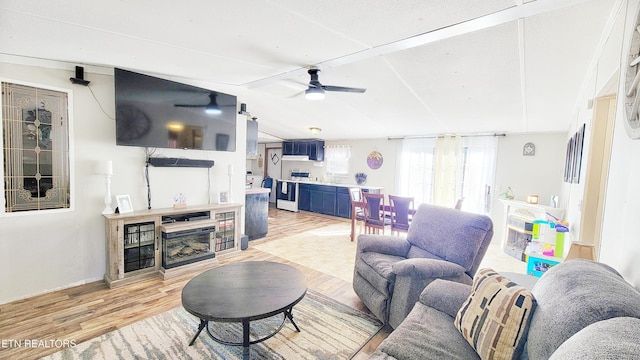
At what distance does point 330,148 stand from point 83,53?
5.49m

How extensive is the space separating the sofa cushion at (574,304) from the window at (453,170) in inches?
167

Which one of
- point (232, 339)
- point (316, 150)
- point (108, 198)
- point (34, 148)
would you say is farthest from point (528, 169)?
point (34, 148)

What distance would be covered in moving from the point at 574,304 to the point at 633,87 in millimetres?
984

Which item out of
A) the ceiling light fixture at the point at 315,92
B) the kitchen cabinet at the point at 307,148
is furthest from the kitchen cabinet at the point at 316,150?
the ceiling light fixture at the point at 315,92

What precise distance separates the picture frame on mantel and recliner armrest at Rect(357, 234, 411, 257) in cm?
264

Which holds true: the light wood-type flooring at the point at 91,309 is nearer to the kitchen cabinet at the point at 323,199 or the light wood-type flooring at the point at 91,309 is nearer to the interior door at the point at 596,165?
the interior door at the point at 596,165

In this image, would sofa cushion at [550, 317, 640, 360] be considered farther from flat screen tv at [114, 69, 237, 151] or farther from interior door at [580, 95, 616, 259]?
flat screen tv at [114, 69, 237, 151]

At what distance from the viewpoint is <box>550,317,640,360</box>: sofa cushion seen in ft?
1.99

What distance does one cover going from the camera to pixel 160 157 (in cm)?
336

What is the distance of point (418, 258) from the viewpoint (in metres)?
2.25

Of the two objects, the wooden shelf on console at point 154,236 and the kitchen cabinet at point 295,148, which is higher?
the kitchen cabinet at point 295,148

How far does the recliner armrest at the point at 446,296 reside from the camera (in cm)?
158

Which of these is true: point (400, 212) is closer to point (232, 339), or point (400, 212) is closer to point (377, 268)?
point (377, 268)

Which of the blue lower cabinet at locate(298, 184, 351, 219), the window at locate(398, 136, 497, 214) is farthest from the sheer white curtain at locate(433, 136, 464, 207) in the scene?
the blue lower cabinet at locate(298, 184, 351, 219)
